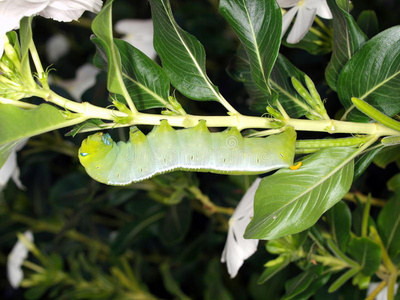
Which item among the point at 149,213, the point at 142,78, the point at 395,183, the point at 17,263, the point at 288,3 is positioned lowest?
the point at 17,263

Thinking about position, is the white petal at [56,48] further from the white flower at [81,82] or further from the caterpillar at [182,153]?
the caterpillar at [182,153]

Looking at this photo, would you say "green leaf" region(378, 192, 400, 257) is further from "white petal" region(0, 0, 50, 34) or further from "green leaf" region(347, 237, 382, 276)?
"white petal" region(0, 0, 50, 34)

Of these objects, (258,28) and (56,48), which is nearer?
(258,28)

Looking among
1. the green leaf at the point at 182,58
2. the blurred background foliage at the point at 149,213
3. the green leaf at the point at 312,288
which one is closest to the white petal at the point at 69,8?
the green leaf at the point at 182,58

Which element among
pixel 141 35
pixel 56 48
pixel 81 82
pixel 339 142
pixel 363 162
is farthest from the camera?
pixel 56 48

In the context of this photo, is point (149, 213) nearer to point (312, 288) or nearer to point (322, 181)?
point (312, 288)

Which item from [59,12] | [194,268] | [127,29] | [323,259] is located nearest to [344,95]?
[323,259]

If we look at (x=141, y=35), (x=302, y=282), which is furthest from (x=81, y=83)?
(x=302, y=282)

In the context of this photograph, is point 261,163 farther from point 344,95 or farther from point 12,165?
point 12,165
